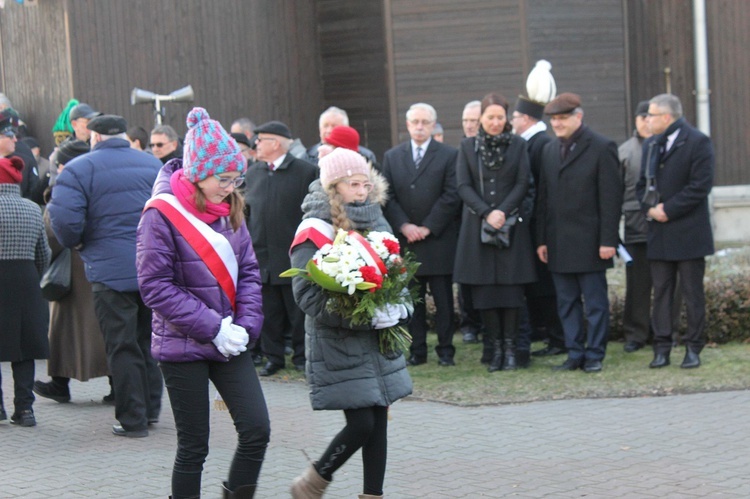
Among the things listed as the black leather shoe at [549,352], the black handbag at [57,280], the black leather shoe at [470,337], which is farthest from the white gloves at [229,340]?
the black leather shoe at [470,337]

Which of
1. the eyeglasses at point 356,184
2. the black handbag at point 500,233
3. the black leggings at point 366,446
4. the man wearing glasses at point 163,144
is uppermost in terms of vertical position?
the man wearing glasses at point 163,144

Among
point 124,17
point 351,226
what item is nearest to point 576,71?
point 124,17

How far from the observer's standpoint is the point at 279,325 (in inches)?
388

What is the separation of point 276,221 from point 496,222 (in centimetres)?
191

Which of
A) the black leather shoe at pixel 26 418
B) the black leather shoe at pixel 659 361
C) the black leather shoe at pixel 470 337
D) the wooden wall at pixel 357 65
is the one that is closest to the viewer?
the black leather shoe at pixel 26 418

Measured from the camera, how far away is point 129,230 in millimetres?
7773

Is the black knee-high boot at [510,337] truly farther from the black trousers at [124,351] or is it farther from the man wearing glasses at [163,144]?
the man wearing glasses at [163,144]

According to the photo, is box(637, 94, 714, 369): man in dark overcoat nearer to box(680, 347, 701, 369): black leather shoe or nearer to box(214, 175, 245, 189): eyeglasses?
box(680, 347, 701, 369): black leather shoe

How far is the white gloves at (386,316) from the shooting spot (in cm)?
538

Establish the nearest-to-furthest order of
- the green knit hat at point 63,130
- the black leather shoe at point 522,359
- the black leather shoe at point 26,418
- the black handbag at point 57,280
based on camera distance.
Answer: the black leather shoe at point 26,418
the black handbag at point 57,280
the black leather shoe at point 522,359
the green knit hat at point 63,130

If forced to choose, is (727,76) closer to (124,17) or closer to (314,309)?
(124,17)

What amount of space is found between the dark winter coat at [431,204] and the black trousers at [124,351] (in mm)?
2893

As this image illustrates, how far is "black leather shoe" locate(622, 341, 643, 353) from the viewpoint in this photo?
9.98 m

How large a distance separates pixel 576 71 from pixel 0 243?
987 cm
